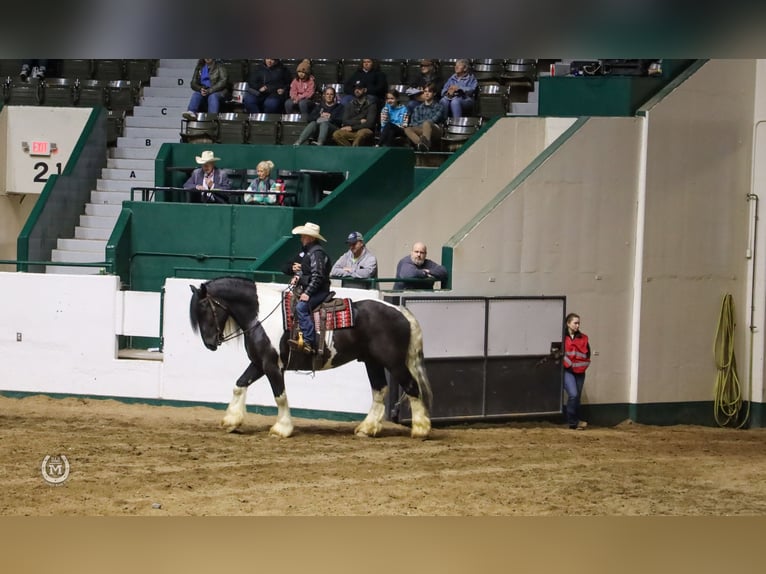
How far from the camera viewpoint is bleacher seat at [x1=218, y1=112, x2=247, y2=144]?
32.5ft

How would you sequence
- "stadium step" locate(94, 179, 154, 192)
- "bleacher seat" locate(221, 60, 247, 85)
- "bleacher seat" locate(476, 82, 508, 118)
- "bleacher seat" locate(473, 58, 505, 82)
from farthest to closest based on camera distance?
1. "bleacher seat" locate(473, 58, 505, 82)
2. "bleacher seat" locate(476, 82, 508, 118)
3. "bleacher seat" locate(221, 60, 247, 85)
4. "stadium step" locate(94, 179, 154, 192)

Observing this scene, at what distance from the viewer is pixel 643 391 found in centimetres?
940

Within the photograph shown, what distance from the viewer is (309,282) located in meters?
7.50

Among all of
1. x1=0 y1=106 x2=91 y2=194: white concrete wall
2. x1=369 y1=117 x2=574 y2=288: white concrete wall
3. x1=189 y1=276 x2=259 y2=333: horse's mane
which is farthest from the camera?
x1=0 y1=106 x2=91 y2=194: white concrete wall

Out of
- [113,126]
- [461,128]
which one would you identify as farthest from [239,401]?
[461,128]

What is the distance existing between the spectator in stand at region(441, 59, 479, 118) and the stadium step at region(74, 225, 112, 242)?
285cm

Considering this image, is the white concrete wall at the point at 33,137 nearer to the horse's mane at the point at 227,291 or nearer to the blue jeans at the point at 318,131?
the blue jeans at the point at 318,131

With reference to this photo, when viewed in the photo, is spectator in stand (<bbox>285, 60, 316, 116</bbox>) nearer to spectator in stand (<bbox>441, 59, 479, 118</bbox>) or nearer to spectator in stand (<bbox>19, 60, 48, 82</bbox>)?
spectator in stand (<bbox>441, 59, 479, 118</bbox>)

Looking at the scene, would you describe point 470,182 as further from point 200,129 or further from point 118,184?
point 118,184

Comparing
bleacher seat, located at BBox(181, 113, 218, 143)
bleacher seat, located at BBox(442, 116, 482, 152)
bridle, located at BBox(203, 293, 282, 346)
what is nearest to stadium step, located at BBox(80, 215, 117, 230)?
bleacher seat, located at BBox(181, 113, 218, 143)
